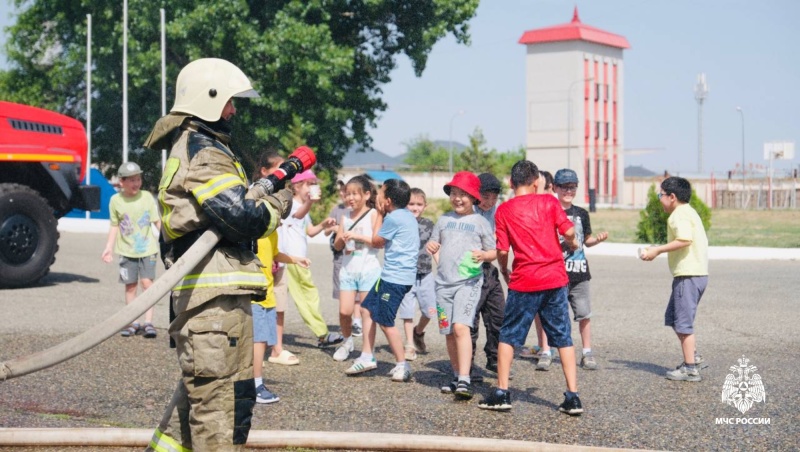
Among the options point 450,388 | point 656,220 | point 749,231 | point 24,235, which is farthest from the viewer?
point 749,231

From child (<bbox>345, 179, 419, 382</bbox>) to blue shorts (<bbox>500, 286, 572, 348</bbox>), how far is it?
1147 mm

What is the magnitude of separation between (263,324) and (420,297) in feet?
6.49

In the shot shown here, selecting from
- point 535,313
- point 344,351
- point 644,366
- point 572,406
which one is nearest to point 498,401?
point 572,406

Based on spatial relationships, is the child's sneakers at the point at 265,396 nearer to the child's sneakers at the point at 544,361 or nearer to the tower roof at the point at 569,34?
the child's sneakers at the point at 544,361

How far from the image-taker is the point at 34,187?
14.1 meters

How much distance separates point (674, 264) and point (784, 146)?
177 feet

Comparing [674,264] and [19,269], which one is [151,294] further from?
[19,269]

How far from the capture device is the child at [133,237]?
382 inches

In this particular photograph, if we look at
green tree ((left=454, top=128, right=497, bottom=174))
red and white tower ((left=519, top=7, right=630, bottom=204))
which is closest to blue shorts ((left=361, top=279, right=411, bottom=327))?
green tree ((left=454, top=128, right=497, bottom=174))

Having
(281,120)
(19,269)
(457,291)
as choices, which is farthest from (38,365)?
(281,120)

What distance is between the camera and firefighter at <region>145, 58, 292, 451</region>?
434 cm

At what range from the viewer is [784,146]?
190 ft

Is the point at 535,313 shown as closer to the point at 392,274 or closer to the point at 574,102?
the point at 392,274

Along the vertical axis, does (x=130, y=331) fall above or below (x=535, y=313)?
below
